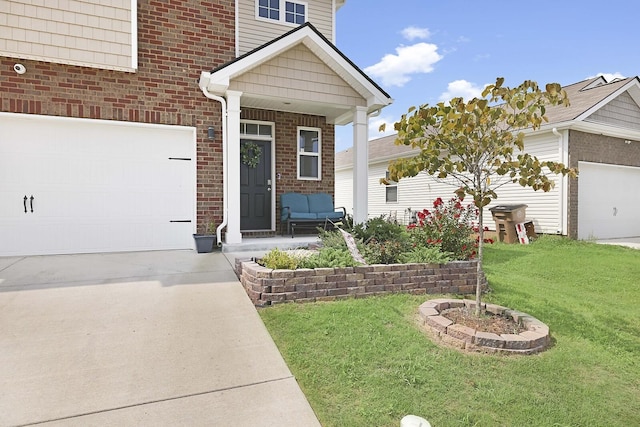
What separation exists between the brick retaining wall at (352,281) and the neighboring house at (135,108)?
281 centimetres

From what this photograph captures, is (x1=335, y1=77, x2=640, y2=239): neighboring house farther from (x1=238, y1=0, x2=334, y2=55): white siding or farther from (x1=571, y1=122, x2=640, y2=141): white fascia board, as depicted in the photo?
(x1=238, y1=0, x2=334, y2=55): white siding

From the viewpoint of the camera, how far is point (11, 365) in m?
2.44

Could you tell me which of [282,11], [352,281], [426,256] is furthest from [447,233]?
[282,11]

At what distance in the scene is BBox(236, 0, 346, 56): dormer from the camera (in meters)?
7.66

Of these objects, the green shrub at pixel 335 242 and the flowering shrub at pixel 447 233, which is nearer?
the green shrub at pixel 335 242

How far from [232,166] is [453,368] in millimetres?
4839

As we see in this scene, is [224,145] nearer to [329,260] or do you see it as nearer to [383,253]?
[329,260]

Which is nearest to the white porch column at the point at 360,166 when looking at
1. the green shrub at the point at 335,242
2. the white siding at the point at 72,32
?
the green shrub at the point at 335,242

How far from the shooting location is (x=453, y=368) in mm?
2580

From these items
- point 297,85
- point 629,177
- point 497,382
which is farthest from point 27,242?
point 629,177

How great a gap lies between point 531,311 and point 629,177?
10446mm

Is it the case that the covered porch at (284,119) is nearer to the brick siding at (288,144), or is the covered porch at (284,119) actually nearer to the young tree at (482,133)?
the brick siding at (288,144)

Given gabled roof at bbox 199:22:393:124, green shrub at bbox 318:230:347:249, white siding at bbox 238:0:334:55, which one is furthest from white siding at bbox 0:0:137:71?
green shrub at bbox 318:230:347:249

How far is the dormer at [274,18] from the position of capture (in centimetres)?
766
